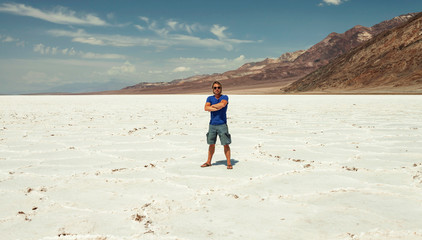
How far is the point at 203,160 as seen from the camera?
513 centimetres

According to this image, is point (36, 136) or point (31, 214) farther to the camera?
point (36, 136)

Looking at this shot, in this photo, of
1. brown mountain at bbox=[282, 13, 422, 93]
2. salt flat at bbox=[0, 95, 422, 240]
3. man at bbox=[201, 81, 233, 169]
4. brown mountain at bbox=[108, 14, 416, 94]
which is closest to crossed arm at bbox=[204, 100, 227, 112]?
man at bbox=[201, 81, 233, 169]

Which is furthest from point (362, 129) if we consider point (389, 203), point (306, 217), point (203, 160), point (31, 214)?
point (31, 214)

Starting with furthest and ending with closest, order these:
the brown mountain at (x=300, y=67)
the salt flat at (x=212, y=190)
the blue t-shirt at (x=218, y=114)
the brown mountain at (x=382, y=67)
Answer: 1. the brown mountain at (x=300, y=67)
2. the brown mountain at (x=382, y=67)
3. the blue t-shirt at (x=218, y=114)
4. the salt flat at (x=212, y=190)

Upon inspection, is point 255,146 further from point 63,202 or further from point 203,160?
point 63,202

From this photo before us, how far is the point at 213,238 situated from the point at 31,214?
1.64 m

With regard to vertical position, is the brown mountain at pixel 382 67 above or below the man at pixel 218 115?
above

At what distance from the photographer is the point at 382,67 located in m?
51.8

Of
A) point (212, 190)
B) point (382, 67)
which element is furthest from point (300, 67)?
point (212, 190)

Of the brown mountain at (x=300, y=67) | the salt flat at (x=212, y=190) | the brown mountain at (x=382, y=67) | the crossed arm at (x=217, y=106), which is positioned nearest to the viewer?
the salt flat at (x=212, y=190)

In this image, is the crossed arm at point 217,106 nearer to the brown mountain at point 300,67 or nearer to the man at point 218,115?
the man at point 218,115

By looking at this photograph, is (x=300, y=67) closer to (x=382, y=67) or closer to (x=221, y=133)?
(x=382, y=67)

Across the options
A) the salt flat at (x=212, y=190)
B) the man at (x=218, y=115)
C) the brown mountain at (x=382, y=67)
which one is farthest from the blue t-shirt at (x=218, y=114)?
the brown mountain at (x=382, y=67)

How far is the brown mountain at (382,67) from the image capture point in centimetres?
4669
